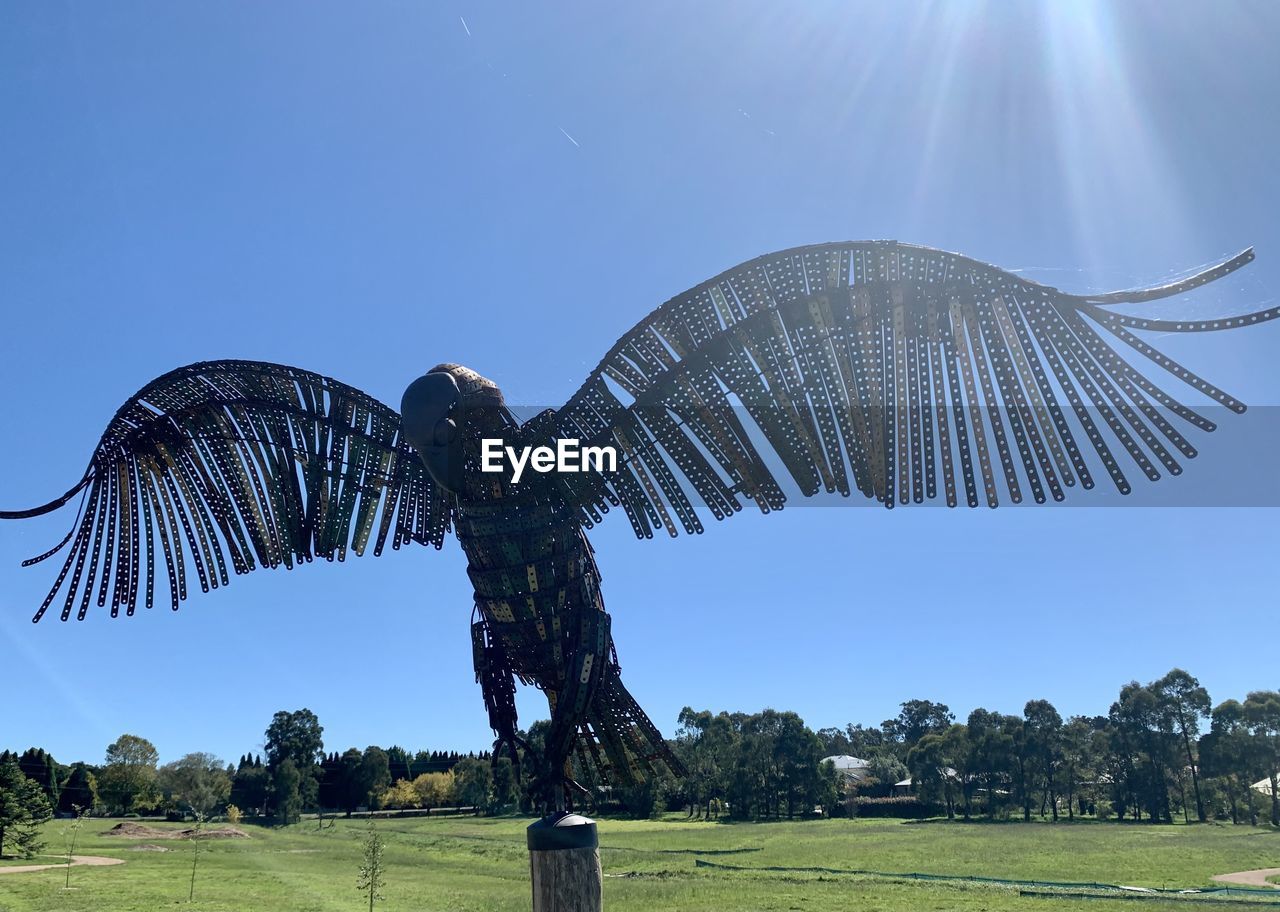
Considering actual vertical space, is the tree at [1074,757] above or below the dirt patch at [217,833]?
above

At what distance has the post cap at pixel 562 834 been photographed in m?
4.97

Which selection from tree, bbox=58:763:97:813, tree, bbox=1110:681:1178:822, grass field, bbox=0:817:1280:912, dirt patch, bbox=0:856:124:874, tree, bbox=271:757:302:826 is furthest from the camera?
tree, bbox=58:763:97:813

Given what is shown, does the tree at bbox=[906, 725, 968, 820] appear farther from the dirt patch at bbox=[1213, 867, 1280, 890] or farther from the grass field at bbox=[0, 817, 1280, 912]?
the dirt patch at bbox=[1213, 867, 1280, 890]

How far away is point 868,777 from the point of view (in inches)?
3100

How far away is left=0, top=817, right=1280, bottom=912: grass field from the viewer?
2275 cm

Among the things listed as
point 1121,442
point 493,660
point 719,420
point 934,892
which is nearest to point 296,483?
point 493,660

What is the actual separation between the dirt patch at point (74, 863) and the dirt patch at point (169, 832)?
1200cm

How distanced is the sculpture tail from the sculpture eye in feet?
6.20

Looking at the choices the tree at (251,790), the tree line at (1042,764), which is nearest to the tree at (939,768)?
the tree line at (1042,764)

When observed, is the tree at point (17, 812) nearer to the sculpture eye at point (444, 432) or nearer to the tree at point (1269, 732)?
the sculpture eye at point (444, 432)

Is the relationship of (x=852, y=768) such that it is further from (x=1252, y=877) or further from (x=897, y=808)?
(x=1252, y=877)

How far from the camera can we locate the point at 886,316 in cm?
484

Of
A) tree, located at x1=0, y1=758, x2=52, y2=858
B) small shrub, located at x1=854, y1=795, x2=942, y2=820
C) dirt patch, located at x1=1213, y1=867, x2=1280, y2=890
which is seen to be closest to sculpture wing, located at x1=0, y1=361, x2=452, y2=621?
dirt patch, located at x1=1213, y1=867, x2=1280, y2=890

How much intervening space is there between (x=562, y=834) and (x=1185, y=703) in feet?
213
